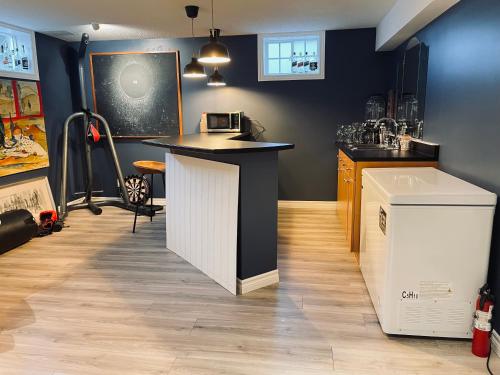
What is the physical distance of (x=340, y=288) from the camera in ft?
8.93

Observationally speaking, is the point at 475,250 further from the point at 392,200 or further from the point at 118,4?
the point at 118,4

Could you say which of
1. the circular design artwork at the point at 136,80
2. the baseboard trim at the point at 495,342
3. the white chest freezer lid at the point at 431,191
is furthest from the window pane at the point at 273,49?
the baseboard trim at the point at 495,342

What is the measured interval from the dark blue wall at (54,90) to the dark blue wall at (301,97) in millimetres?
307

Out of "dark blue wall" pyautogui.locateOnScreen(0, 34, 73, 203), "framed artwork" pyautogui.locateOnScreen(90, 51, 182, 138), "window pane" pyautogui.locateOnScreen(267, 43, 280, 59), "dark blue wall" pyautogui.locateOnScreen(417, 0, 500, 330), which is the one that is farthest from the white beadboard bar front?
"window pane" pyautogui.locateOnScreen(267, 43, 280, 59)

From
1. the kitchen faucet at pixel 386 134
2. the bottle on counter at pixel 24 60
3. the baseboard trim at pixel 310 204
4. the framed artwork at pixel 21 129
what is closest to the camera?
the kitchen faucet at pixel 386 134

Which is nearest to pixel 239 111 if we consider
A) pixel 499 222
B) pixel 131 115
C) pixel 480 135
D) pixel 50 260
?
pixel 131 115

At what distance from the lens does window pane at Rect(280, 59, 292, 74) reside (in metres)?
4.87

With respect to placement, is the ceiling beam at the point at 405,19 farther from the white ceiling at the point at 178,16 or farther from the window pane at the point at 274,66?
the window pane at the point at 274,66

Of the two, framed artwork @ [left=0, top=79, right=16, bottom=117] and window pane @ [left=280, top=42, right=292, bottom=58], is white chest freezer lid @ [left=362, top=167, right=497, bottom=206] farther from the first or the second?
framed artwork @ [left=0, top=79, right=16, bottom=117]

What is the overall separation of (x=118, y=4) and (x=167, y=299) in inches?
102

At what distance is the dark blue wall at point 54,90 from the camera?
4.59 meters

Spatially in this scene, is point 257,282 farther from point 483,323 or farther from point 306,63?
point 306,63

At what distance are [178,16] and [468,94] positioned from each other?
278 cm

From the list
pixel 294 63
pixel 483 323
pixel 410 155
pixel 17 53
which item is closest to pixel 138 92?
pixel 17 53
